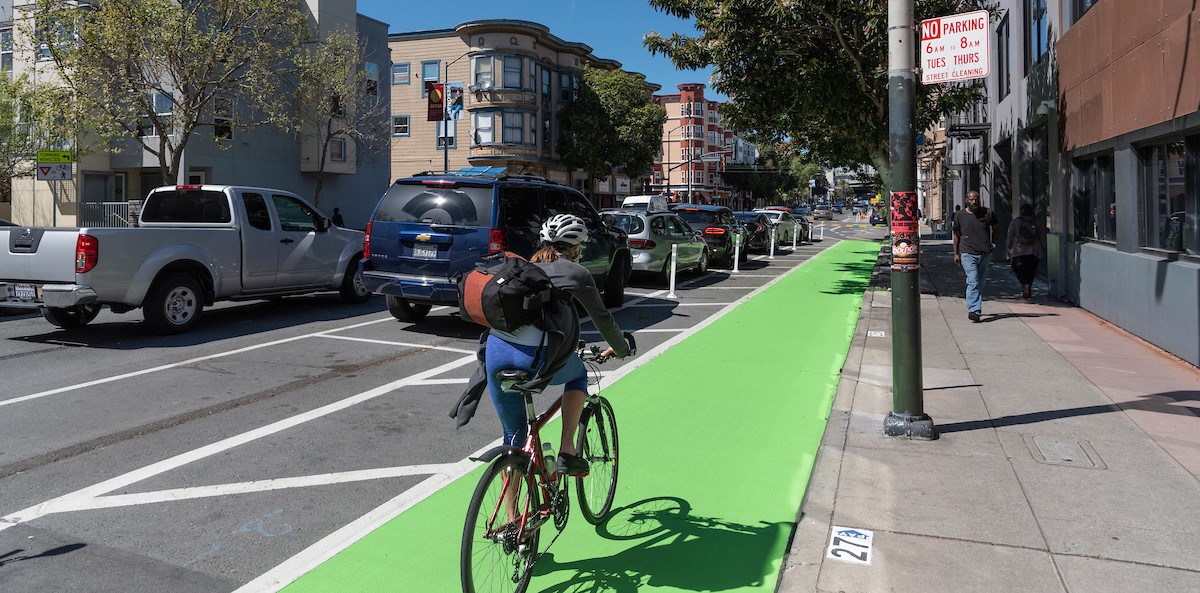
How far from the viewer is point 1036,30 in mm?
16766

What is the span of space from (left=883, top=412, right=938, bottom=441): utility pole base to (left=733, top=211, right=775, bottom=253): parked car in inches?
828

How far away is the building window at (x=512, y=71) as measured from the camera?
49.6m

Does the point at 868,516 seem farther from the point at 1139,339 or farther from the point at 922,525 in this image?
the point at 1139,339

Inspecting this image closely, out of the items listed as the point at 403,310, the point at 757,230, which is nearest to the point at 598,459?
the point at 403,310

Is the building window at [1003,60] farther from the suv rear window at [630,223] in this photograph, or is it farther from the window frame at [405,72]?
the window frame at [405,72]

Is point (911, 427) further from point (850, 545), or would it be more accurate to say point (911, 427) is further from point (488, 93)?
point (488, 93)

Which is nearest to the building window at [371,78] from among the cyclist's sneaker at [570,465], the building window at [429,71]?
the building window at [429,71]

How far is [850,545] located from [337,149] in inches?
1377

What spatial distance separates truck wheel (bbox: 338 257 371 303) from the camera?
43.2ft

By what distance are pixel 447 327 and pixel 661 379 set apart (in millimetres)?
4060

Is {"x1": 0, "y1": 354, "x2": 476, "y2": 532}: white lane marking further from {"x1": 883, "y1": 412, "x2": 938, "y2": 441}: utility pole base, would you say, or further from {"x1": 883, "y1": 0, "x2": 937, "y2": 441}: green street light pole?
{"x1": 883, "y1": 0, "x2": 937, "y2": 441}: green street light pole

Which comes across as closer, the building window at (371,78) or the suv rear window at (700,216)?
the suv rear window at (700,216)

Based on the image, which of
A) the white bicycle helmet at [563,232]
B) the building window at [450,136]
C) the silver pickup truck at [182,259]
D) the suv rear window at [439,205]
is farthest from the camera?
the building window at [450,136]

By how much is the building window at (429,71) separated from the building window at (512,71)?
18.1 feet
